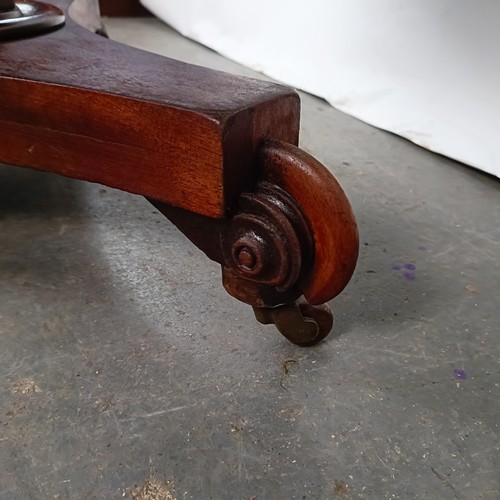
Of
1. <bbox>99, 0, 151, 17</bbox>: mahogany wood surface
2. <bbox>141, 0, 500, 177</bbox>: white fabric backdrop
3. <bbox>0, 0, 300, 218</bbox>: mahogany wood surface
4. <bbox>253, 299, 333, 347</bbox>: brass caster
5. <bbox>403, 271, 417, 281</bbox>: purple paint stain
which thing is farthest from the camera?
<bbox>99, 0, 151, 17</bbox>: mahogany wood surface

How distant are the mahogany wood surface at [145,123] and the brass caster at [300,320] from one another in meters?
0.16

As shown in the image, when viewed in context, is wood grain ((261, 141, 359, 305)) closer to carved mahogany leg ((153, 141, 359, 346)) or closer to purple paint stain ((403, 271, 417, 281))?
carved mahogany leg ((153, 141, 359, 346))

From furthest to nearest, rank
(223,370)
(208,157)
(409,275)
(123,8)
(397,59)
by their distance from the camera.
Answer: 1. (123,8)
2. (397,59)
3. (409,275)
4. (223,370)
5. (208,157)

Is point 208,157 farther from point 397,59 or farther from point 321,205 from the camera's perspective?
point 397,59

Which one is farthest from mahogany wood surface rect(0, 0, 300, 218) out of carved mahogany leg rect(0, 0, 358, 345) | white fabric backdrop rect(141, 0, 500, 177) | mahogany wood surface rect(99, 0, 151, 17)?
mahogany wood surface rect(99, 0, 151, 17)

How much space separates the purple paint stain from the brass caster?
0.71 ft

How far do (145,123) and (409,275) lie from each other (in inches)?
19.5

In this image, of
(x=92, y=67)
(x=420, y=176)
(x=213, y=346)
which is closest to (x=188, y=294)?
(x=213, y=346)

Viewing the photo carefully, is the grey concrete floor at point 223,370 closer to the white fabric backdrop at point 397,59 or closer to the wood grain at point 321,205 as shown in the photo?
the wood grain at point 321,205

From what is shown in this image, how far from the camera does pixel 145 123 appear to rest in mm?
652

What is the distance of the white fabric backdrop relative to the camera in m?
1.45

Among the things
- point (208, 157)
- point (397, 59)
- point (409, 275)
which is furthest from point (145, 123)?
point (397, 59)

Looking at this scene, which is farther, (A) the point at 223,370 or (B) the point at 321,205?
(A) the point at 223,370

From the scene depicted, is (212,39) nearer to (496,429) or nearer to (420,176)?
(420,176)
